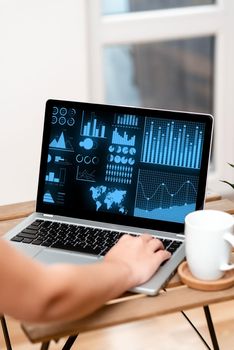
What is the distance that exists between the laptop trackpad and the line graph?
20cm

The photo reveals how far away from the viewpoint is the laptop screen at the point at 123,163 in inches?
62.4

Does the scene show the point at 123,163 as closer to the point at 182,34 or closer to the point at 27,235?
the point at 27,235

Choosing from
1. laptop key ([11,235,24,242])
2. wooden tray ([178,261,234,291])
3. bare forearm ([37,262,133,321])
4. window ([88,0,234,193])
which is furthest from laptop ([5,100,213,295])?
window ([88,0,234,193])

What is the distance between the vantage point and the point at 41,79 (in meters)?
2.63

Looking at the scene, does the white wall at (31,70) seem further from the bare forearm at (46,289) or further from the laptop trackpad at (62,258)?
the bare forearm at (46,289)

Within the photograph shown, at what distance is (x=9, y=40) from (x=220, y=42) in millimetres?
878

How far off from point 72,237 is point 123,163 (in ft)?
0.69

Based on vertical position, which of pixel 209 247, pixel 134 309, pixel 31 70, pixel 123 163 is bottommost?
pixel 134 309

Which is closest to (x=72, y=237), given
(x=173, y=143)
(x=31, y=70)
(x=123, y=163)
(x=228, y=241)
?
(x=123, y=163)

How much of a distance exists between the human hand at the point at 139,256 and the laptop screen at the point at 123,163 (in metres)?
0.17

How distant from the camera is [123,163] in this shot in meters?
1.64

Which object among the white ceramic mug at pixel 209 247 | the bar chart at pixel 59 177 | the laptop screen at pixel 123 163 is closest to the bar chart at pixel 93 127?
the laptop screen at pixel 123 163

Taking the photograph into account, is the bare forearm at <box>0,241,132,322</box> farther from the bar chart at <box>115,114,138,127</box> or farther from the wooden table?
the bar chart at <box>115,114,138,127</box>

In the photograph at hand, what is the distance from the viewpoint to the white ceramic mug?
4.32 ft
